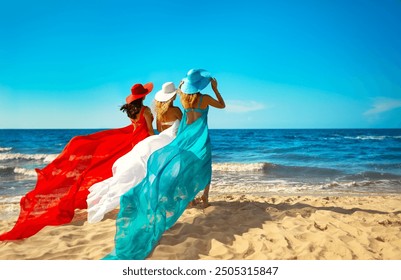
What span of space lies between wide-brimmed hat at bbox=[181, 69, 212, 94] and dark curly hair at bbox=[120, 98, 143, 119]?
2.34ft

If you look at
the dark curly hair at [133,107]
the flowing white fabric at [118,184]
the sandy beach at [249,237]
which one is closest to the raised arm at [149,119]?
the dark curly hair at [133,107]

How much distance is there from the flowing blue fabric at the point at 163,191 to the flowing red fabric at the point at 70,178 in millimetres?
896

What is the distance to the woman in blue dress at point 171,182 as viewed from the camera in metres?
2.88

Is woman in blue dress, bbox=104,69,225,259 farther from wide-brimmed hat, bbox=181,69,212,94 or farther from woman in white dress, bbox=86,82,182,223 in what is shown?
woman in white dress, bbox=86,82,182,223

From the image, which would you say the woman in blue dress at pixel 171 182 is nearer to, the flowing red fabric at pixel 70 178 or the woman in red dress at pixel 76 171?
the woman in red dress at pixel 76 171

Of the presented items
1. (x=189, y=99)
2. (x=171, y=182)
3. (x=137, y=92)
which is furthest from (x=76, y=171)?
(x=189, y=99)

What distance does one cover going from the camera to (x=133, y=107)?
4.36 metres

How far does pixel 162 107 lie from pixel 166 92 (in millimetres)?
214

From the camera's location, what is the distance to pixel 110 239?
11.0ft

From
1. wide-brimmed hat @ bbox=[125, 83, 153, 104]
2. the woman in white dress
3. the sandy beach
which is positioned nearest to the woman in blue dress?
the sandy beach

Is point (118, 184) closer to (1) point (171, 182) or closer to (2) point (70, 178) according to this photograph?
(1) point (171, 182)

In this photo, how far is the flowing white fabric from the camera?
11.6 ft
